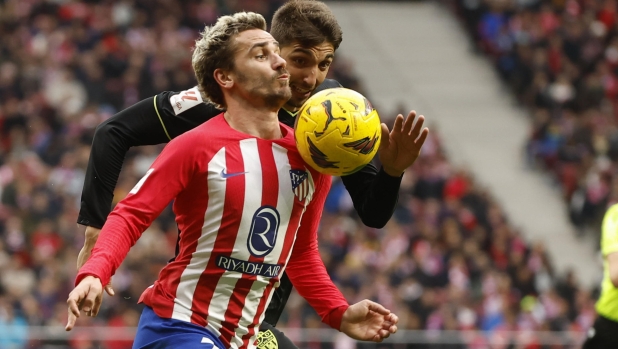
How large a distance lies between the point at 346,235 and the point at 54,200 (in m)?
3.96

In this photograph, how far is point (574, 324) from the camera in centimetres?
1398

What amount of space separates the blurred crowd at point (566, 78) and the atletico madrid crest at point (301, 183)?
1307 centimetres

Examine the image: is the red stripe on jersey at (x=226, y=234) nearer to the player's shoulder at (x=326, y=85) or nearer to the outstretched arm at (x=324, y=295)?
the outstretched arm at (x=324, y=295)

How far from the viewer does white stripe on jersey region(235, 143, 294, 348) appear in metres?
4.53

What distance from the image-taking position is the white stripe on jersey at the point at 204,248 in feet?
14.3

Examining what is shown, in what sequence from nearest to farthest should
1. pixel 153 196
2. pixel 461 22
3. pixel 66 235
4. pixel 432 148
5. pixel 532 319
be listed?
pixel 153 196 < pixel 66 235 < pixel 532 319 < pixel 432 148 < pixel 461 22

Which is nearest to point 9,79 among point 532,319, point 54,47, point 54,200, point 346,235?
point 54,47

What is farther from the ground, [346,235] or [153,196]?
[153,196]

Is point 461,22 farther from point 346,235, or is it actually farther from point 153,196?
point 153,196

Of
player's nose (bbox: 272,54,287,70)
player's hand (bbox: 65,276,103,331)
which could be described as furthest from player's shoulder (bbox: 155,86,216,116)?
player's hand (bbox: 65,276,103,331)

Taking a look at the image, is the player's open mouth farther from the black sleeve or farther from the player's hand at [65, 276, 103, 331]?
the player's hand at [65, 276, 103, 331]

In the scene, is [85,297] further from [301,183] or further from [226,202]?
[301,183]

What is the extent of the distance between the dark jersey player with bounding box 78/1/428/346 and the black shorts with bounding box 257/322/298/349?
0.84m

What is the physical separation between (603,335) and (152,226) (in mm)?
6987
